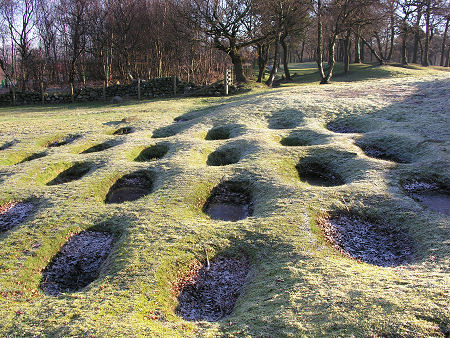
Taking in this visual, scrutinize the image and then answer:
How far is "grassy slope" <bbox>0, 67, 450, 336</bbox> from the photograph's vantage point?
4.21 metres

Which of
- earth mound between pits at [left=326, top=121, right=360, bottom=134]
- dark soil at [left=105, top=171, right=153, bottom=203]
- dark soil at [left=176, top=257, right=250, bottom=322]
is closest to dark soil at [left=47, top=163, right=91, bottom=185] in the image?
dark soil at [left=105, top=171, right=153, bottom=203]

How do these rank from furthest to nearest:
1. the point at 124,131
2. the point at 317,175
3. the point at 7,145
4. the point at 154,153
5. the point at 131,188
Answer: the point at 124,131
the point at 7,145
the point at 154,153
the point at 317,175
the point at 131,188

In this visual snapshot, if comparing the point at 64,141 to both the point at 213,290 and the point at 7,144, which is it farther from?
the point at 213,290

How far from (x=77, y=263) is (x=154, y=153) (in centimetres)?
735

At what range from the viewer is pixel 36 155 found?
1355cm

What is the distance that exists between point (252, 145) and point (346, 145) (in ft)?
11.4

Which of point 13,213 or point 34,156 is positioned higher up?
point 34,156

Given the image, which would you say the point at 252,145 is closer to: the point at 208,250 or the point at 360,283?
the point at 208,250

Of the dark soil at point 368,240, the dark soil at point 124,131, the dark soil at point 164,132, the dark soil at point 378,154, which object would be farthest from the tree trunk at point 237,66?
the dark soil at point 368,240

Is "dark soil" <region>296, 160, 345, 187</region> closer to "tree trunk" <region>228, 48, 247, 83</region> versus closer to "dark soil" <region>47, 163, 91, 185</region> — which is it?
"dark soil" <region>47, 163, 91, 185</region>

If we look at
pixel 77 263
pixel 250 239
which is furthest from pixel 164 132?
pixel 250 239

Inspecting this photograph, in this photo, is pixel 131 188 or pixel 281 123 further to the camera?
pixel 281 123

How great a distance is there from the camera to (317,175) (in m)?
10.4

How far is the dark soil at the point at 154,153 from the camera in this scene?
42.7ft
